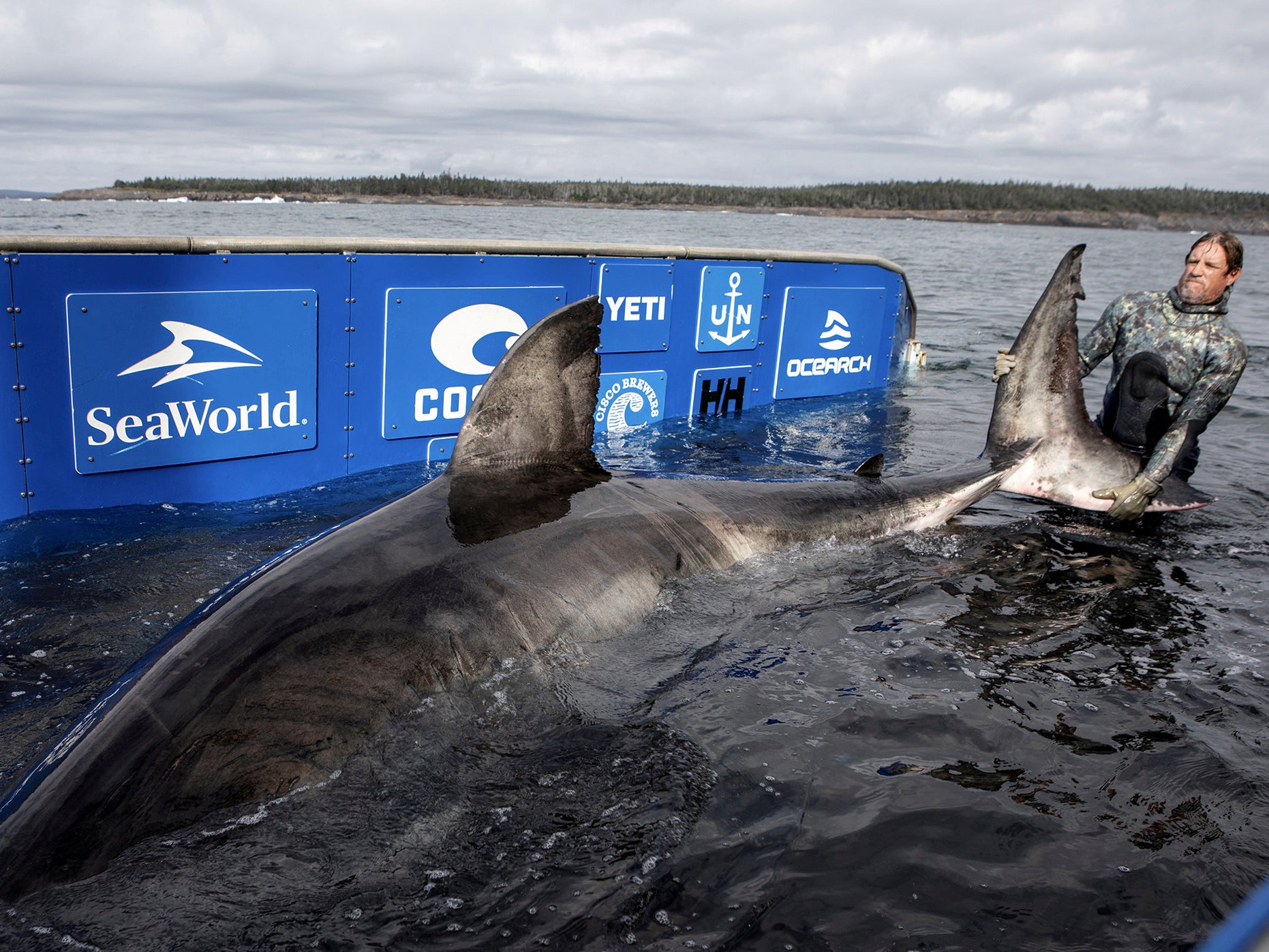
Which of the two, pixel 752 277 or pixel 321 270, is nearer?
pixel 321 270

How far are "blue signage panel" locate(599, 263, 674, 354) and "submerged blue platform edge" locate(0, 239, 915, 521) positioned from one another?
2 centimetres

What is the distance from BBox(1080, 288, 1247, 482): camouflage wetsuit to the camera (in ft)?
20.2

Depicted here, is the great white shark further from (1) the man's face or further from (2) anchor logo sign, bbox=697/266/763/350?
(2) anchor logo sign, bbox=697/266/763/350

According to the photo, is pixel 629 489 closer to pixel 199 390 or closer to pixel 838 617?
pixel 838 617

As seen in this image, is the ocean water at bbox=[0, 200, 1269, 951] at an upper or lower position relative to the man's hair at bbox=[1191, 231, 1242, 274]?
lower

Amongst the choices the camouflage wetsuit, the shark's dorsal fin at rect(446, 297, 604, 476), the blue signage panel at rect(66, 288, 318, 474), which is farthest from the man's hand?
the blue signage panel at rect(66, 288, 318, 474)

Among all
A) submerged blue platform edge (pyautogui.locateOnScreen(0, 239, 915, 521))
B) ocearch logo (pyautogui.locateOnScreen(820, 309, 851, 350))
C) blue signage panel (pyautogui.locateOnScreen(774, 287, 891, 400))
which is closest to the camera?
submerged blue platform edge (pyautogui.locateOnScreen(0, 239, 915, 521))

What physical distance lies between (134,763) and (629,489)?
2.26m

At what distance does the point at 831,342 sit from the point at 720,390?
5.99 feet

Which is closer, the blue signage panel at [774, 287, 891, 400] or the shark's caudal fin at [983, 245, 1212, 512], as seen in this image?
the shark's caudal fin at [983, 245, 1212, 512]

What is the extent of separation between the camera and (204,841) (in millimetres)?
2391

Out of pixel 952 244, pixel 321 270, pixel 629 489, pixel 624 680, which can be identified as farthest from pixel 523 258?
pixel 952 244

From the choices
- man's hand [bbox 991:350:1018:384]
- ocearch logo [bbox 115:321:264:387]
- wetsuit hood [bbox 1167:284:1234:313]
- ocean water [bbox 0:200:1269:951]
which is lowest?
ocean water [bbox 0:200:1269:951]

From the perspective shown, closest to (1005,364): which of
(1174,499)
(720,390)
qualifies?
(1174,499)
